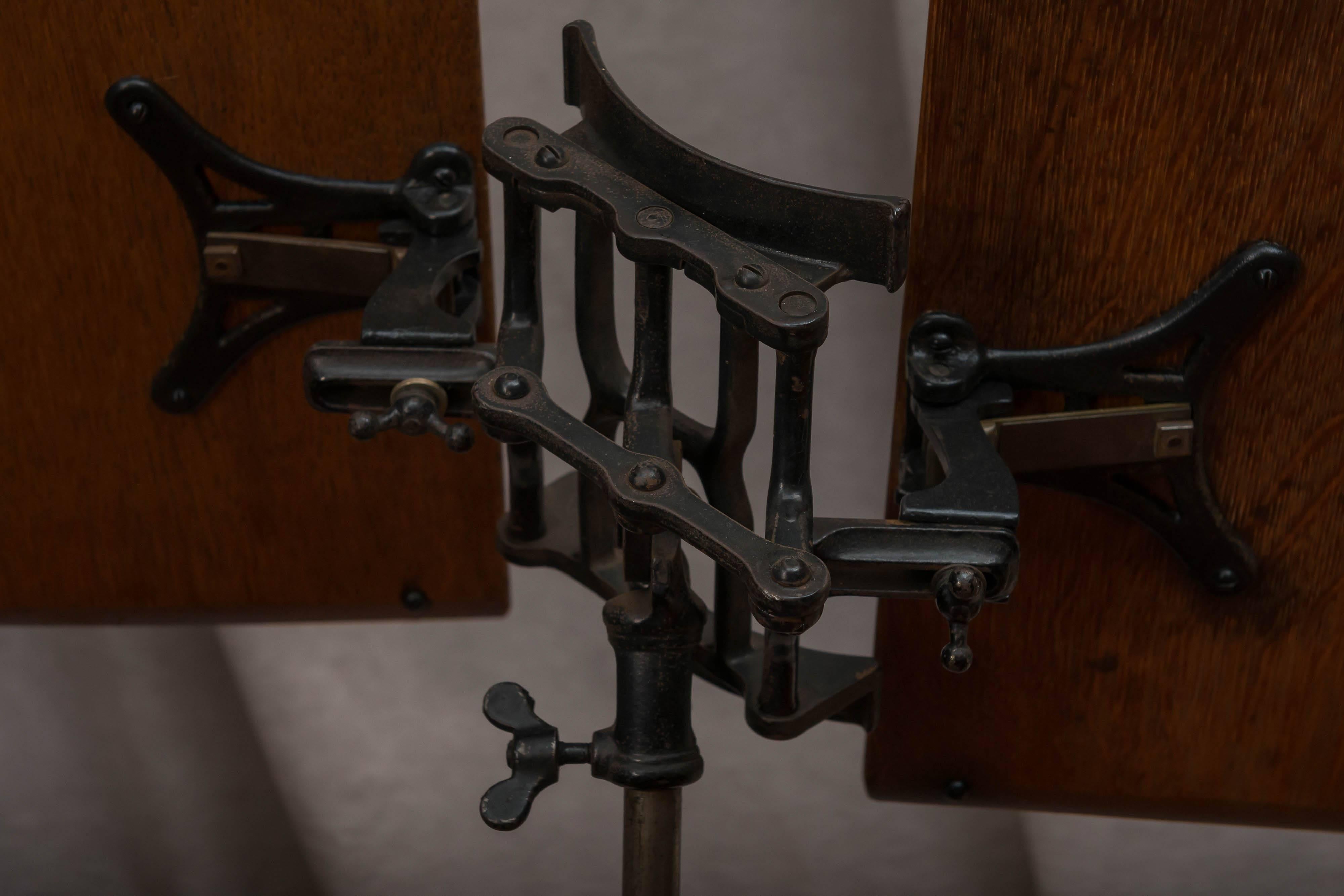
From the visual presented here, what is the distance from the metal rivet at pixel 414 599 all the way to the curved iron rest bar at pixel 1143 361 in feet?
1.12

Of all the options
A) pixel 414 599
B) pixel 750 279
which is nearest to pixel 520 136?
pixel 750 279

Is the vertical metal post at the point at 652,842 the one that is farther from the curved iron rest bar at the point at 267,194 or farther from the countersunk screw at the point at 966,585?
the curved iron rest bar at the point at 267,194

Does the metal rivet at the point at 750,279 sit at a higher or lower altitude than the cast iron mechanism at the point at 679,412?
higher

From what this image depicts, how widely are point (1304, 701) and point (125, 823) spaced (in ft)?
2.43

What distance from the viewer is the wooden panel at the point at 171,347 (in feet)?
2.30

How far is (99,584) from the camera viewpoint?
85 cm

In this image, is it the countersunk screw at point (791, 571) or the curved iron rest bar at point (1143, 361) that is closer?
the countersunk screw at point (791, 571)

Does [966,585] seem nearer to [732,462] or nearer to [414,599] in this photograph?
[732,462]

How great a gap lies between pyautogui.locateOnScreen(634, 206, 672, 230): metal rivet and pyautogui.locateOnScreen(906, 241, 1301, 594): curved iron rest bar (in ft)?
0.57

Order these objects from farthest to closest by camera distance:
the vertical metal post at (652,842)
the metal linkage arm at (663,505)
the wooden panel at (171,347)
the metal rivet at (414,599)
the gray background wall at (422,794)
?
the gray background wall at (422,794) → the metal rivet at (414,599) → the wooden panel at (171,347) → the vertical metal post at (652,842) → the metal linkage arm at (663,505)

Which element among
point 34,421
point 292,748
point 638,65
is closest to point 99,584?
point 34,421

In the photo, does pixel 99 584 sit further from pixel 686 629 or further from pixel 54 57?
pixel 686 629

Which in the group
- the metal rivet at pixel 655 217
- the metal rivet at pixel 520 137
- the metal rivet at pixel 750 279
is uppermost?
the metal rivet at pixel 520 137

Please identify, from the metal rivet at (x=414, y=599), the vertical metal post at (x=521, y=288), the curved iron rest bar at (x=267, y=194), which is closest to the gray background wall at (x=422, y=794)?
the metal rivet at (x=414, y=599)
